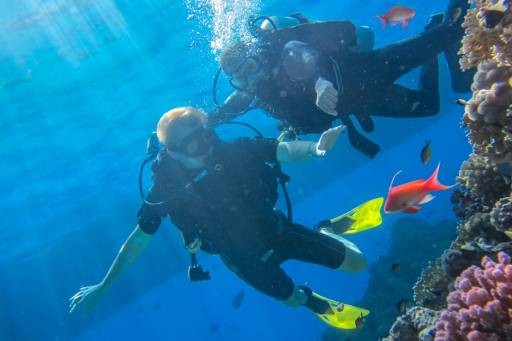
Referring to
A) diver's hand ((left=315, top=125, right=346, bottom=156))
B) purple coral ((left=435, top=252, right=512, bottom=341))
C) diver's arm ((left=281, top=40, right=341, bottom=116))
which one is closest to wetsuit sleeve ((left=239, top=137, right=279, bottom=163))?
diver's arm ((left=281, top=40, right=341, bottom=116))

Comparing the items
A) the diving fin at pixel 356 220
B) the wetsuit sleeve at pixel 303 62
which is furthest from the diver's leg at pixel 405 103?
the diving fin at pixel 356 220

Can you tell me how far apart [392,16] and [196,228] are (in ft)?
16.6

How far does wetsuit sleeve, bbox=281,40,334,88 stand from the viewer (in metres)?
5.76

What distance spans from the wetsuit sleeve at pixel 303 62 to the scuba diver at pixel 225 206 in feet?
3.85

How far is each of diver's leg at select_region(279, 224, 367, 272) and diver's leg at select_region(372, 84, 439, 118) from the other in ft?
8.62

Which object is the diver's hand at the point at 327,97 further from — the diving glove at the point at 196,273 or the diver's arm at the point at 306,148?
→ the diving glove at the point at 196,273

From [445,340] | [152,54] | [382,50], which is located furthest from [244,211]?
[152,54]

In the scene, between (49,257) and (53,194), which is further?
(49,257)

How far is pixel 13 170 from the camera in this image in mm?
20094

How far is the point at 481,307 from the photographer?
2930 mm

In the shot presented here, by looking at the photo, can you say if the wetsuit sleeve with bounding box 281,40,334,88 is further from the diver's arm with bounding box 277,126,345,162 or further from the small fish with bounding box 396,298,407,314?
the small fish with bounding box 396,298,407,314

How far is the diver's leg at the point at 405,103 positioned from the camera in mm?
6980

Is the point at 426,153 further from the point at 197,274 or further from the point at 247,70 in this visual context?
the point at 197,274

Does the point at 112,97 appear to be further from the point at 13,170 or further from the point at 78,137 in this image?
the point at 13,170
